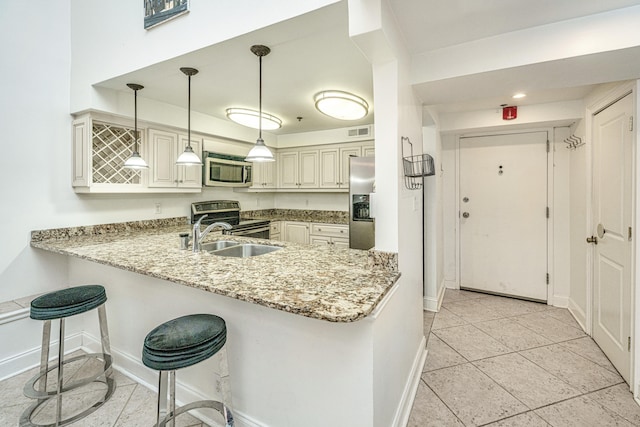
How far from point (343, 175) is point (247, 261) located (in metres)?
2.76

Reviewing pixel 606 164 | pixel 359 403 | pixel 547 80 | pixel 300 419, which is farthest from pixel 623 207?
pixel 300 419

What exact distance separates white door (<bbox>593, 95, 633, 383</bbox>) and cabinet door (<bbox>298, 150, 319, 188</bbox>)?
320 centimetres

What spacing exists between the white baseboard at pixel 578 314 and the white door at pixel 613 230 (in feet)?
0.80

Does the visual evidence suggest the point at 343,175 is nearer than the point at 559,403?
No

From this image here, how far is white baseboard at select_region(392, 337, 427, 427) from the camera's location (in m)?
1.64

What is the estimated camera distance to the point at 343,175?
168 inches

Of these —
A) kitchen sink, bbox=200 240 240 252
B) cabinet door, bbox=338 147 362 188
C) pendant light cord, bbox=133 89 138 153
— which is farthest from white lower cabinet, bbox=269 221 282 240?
pendant light cord, bbox=133 89 138 153

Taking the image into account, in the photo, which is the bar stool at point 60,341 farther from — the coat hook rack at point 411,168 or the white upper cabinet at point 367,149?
the white upper cabinet at point 367,149

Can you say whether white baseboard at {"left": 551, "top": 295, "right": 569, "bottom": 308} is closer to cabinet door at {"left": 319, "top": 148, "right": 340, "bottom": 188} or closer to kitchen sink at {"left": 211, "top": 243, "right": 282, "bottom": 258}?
cabinet door at {"left": 319, "top": 148, "right": 340, "bottom": 188}

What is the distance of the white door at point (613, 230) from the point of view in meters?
2.01

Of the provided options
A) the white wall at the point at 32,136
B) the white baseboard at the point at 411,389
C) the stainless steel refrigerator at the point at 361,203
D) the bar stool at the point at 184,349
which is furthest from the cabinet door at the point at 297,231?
the bar stool at the point at 184,349

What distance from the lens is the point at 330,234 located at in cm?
425

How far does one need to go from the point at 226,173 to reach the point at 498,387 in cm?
355

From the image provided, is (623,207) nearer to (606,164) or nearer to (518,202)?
(606,164)
